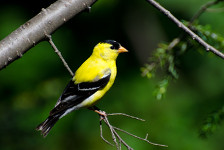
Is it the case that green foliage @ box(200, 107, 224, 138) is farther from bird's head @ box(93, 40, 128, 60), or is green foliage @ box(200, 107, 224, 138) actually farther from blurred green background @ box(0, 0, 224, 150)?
bird's head @ box(93, 40, 128, 60)

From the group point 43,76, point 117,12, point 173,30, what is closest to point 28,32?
point 43,76

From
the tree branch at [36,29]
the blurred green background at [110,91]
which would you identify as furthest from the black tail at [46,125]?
the tree branch at [36,29]

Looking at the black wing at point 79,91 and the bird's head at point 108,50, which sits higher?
the bird's head at point 108,50

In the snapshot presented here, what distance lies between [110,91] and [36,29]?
7.19 ft

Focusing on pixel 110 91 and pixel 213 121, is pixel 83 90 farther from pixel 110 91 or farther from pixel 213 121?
pixel 213 121

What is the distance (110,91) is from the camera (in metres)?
4.61

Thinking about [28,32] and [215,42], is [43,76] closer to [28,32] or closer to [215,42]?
[28,32]

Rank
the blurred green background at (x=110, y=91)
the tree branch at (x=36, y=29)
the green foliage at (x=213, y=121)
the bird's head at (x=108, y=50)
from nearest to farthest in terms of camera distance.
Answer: the tree branch at (x=36, y=29) → the green foliage at (x=213, y=121) → the bird's head at (x=108, y=50) → the blurred green background at (x=110, y=91)

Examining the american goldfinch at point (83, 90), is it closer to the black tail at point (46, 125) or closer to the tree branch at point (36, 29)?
the black tail at point (46, 125)

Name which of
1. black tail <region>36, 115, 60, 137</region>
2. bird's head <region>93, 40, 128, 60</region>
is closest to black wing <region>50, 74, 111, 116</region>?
black tail <region>36, 115, 60, 137</region>

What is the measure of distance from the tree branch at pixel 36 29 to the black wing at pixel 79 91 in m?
1.07

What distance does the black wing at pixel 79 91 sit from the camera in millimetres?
3551

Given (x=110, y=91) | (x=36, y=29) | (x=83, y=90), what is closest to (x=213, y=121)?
(x=83, y=90)

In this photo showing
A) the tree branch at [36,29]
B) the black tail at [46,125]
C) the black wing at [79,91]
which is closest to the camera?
the tree branch at [36,29]
